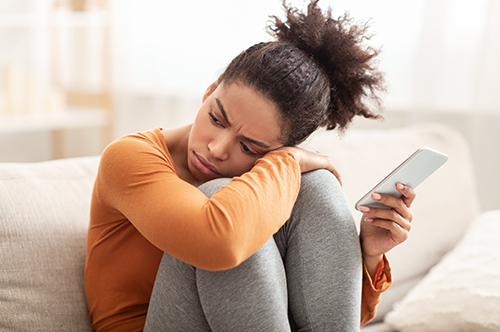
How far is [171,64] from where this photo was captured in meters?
2.72

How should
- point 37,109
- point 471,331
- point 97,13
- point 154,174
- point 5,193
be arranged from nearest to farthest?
1. point 154,174
2. point 5,193
3. point 471,331
4. point 37,109
5. point 97,13

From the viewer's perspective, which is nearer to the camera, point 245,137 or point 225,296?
point 225,296

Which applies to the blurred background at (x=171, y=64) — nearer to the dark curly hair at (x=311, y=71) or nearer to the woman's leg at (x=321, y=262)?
the dark curly hair at (x=311, y=71)

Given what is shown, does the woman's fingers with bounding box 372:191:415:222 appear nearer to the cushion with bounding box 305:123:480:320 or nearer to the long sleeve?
the long sleeve

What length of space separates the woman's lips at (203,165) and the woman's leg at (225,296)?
101 millimetres

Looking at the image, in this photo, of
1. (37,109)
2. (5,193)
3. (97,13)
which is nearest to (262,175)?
(5,193)

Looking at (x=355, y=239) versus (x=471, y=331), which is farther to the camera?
(x=471, y=331)

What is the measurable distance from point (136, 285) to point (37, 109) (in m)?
1.85

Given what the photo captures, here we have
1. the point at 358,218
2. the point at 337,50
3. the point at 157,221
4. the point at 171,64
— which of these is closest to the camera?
the point at 157,221

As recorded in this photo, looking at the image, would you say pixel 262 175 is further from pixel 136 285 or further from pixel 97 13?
pixel 97 13

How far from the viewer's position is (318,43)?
99cm

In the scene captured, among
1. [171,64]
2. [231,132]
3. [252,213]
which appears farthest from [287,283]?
[171,64]

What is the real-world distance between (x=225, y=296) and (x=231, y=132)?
11.9 inches

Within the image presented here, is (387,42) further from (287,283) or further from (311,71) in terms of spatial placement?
(287,283)
